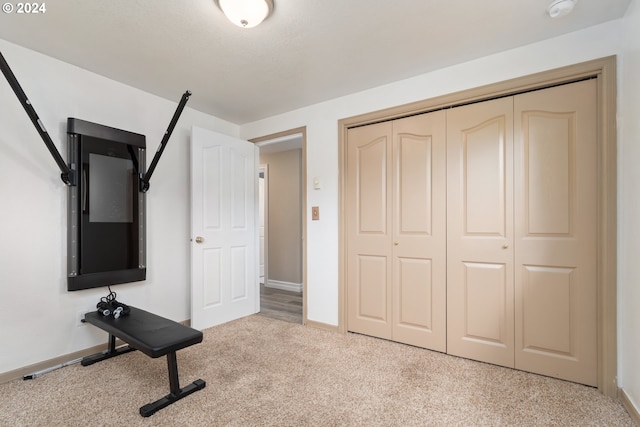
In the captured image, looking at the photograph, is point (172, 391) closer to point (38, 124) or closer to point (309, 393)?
point (309, 393)

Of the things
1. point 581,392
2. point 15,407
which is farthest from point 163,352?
point 581,392

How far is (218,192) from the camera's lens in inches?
135

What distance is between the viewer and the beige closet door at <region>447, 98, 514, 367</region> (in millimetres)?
2338

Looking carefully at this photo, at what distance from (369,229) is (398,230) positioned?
11.5 inches

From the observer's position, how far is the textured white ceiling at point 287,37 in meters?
1.85

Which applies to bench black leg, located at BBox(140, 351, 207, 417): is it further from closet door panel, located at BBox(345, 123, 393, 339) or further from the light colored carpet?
closet door panel, located at BBox(345, 123, 393, 339)

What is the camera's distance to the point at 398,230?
2836 millimetres

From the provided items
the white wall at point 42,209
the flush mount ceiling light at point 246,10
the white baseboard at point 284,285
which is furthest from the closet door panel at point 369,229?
the white baseboard at point 284,285

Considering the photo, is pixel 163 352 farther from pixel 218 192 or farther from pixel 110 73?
pixel 110 73

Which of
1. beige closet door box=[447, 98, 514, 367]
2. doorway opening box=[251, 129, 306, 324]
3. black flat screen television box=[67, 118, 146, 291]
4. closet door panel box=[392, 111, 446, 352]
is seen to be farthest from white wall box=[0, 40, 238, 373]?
beige closet door box=[447, 98, 514, 367]

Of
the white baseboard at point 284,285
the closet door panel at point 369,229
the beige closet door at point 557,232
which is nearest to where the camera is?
the beige closet door at point 557,232

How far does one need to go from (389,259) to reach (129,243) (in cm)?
236

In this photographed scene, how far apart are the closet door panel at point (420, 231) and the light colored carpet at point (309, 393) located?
25 centimetres

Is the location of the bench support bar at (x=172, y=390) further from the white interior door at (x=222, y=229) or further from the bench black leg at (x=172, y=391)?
the white interior door at (x=222, y=229)
